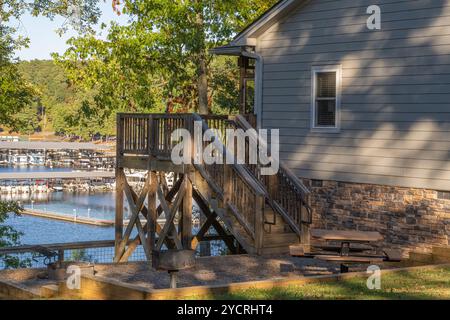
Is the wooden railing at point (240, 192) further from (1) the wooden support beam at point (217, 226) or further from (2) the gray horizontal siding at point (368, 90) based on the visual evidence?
(1) the wooden support beam at point (217, 226)

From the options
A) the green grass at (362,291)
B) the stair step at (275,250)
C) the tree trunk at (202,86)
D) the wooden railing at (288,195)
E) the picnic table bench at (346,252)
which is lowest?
the stair step at (275,250)

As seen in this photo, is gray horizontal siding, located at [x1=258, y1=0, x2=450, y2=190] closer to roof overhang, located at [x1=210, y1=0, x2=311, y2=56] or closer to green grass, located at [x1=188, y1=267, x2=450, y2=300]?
roof overhang, located at [x1=210, y1=0, x2=311, y2=56]

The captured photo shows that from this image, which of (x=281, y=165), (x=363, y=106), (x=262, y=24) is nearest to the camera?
(x=363, y=106)

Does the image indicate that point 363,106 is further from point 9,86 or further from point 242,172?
point 9,86

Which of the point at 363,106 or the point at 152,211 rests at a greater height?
the point at 363,106

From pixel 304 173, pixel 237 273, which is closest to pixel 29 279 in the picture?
pixel 237 273

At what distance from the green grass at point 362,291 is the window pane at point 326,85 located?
7.19 m

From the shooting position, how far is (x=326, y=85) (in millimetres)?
20672

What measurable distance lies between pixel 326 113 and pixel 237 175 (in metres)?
3.19

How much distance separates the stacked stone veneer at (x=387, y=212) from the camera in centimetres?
1799

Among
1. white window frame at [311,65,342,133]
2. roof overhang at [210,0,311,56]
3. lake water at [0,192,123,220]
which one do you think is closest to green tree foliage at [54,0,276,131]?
roof overhang at [210,0,311,56]

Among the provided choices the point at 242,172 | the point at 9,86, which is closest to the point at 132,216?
the point at 242,172

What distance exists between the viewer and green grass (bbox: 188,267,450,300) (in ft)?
39.7

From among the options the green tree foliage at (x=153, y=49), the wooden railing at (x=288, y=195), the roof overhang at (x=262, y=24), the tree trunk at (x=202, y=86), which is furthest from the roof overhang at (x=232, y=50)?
the tree trunk at (x=202, y=86)
